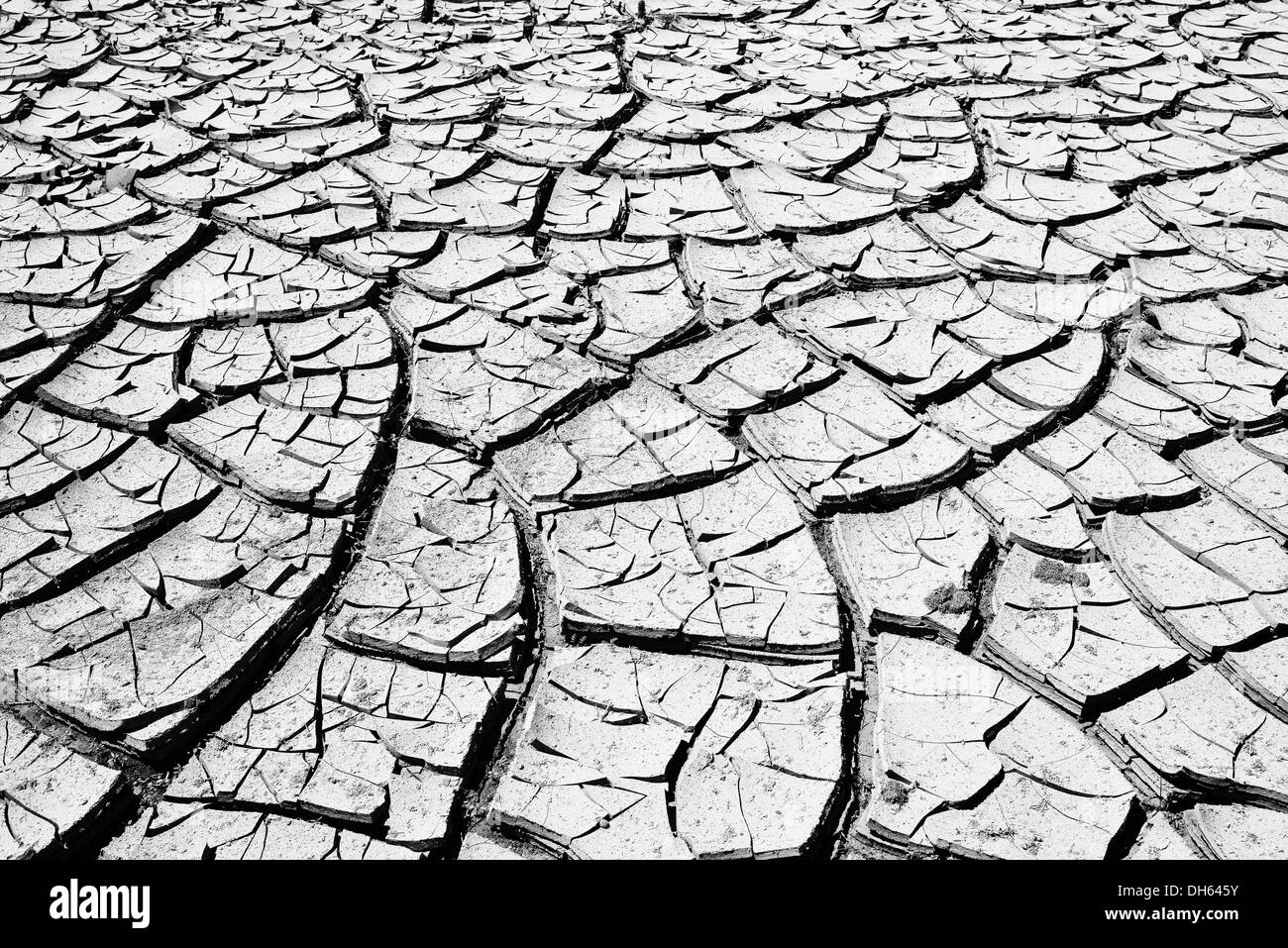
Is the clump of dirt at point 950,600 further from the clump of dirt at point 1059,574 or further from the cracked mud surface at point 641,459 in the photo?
the clump of dirt at point 1059,574

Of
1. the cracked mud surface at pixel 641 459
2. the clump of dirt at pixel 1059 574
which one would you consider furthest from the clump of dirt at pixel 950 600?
the clump of dirt at pixel 1059 574

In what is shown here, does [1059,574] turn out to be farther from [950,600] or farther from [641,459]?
[641,459]

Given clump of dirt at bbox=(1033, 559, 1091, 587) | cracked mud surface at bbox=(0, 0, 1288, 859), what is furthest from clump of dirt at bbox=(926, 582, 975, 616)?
clump of dirt at bbox=(1033, 559, 1091, 587)

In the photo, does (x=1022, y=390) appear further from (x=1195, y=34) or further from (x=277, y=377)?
(x=1195, y=34)

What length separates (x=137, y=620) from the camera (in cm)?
142

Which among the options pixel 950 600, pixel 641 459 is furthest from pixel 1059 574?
pixel 641 459

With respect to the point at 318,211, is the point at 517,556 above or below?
below

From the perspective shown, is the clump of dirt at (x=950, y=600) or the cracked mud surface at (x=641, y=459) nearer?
the cracked mud surface at (x=641, y=459)

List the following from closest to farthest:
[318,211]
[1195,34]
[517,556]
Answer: [517,556], [318,211], [1195,34]

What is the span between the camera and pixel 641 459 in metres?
1.70

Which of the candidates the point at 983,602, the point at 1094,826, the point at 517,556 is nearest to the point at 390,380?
the point at 517,556

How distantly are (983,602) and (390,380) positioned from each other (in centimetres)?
107

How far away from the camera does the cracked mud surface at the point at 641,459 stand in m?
1.24

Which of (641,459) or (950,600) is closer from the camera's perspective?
(950,600)
